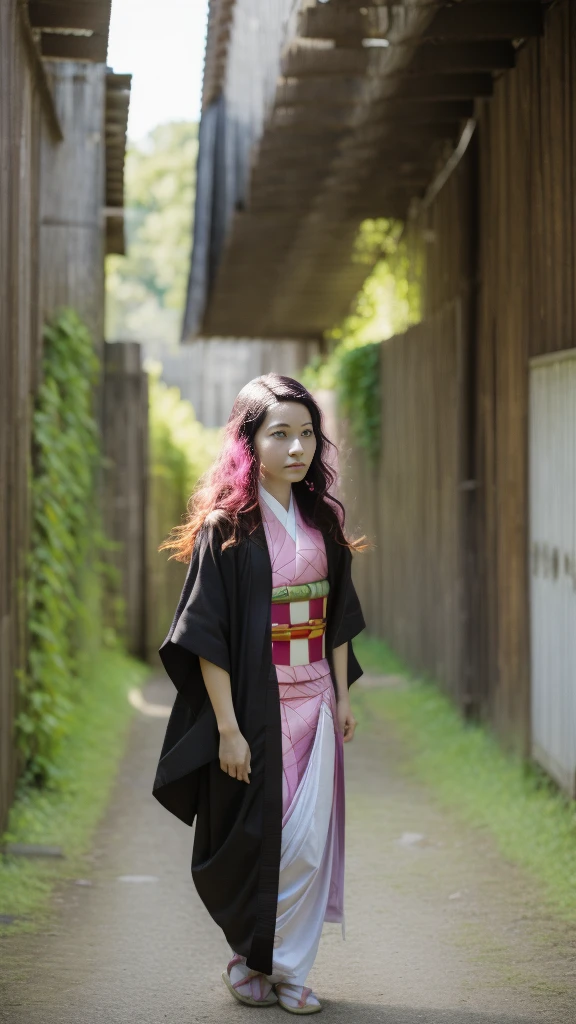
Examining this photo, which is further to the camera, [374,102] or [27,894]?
[374,102]

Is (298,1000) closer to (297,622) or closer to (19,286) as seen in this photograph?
(297,622)

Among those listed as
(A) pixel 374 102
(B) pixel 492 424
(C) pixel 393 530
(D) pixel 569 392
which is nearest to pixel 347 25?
(A) pixel 374 102

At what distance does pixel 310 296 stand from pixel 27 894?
33.6ft

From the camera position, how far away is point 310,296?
46.1ft

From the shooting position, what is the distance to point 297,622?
3627 millimetres

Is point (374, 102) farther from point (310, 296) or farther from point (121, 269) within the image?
point (121, 269)

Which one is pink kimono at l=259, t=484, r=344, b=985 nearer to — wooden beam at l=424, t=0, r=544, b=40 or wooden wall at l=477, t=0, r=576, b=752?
wooden wall at l=477, t=0, r=576, b=752

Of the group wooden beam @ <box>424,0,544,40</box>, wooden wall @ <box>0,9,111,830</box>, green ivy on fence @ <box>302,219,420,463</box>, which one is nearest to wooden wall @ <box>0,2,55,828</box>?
wooden wall @ <box>0,9,111,830</box>

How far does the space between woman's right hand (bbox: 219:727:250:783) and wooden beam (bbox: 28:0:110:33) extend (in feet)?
10.3

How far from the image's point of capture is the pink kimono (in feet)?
A: 11.5

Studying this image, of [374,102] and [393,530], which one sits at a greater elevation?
[374,102]

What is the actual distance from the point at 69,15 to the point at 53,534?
2297 millimetres

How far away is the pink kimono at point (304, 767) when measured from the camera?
138 inches

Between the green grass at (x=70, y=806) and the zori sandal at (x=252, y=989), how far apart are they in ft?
3.04
